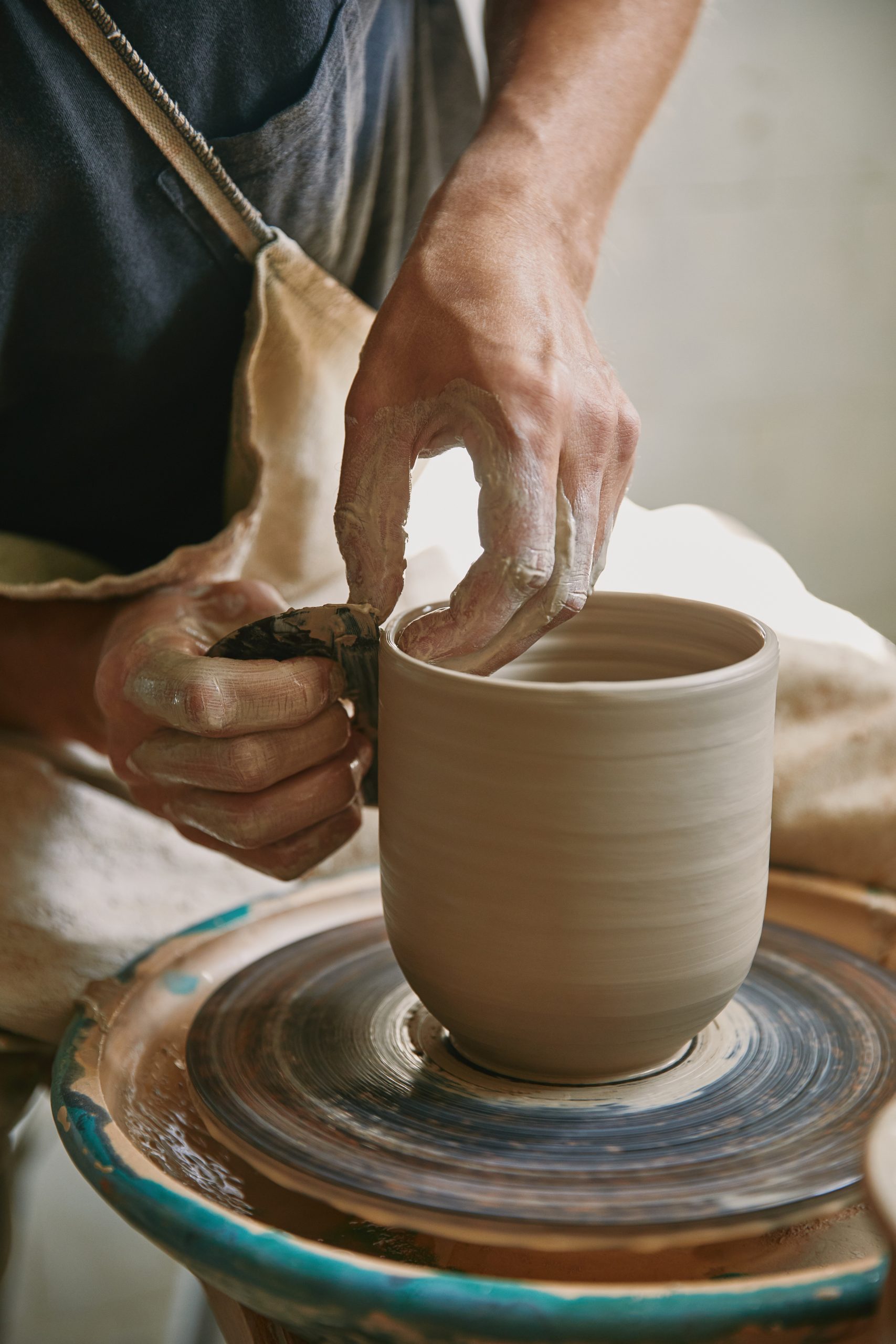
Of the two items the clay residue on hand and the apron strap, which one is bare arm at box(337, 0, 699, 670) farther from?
the apron strap

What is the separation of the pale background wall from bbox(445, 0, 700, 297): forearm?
5.31ft

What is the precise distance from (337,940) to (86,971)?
0.24 metres

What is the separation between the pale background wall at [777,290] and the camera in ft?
9.22

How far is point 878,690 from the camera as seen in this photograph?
107 cm

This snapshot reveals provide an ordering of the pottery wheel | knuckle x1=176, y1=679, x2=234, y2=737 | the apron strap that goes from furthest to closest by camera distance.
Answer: the apron strap → knuckle x1=176, y1=679, x2=234, y2=737 → the pottery wheel

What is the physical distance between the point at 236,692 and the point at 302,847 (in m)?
0.15

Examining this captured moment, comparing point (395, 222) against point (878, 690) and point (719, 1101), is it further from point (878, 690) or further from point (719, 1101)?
point (719, 1101)

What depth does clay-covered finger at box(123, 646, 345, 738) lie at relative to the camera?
788 mm

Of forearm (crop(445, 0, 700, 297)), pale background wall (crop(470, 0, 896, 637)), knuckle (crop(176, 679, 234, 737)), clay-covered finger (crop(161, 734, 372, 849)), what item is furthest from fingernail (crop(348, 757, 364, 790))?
pale background wall (crop(470, 0, 896, 637))

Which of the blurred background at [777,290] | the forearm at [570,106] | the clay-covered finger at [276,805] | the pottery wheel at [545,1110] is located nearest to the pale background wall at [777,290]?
the blurred background at [777,290]

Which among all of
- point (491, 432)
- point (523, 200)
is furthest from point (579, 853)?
point (523, 200)

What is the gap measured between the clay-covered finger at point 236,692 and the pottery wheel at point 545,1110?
0.19 metres

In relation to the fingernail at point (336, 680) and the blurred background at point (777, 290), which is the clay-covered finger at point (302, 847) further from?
the blurred background at point (777, 290)

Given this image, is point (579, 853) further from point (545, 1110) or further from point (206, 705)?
point (206, 705)
